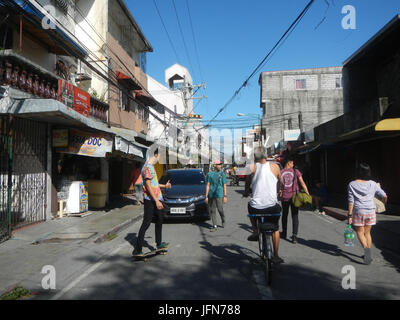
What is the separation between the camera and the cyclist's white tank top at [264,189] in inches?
182

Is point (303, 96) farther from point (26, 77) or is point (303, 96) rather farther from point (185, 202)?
point (26, 77)

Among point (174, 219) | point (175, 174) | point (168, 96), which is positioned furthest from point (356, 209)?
point (168, 96)

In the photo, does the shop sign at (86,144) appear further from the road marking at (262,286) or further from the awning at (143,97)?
the awning at (143,97)

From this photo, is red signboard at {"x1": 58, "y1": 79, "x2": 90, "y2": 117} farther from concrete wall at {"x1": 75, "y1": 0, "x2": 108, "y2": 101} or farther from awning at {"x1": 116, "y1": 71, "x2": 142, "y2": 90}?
awning at {"x1": 116, "y1": 71, "x2": 142, "y2": 90}

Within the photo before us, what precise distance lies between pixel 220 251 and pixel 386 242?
12.5 feet

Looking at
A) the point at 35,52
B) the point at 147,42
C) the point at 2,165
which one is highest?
the point at 147,42

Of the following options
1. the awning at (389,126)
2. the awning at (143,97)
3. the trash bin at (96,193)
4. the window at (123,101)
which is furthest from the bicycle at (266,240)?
the awning at (143,97)

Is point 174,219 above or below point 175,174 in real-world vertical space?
below

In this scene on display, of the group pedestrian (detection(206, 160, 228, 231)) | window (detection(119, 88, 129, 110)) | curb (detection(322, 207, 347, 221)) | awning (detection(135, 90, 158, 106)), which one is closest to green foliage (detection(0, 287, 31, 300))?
pedestrian (detection(206, 160, 228, 231))

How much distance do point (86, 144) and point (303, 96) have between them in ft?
102

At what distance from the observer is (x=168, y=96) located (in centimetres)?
4116

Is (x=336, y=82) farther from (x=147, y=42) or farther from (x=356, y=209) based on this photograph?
(x=356, y=209)

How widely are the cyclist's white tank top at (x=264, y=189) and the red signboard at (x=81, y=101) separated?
8.57 meters
